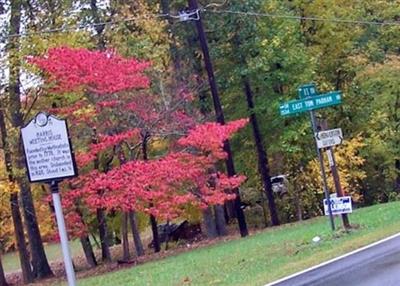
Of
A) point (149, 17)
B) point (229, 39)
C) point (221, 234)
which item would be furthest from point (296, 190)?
point (149, 17)

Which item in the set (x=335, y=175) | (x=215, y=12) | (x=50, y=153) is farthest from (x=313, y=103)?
(x=215, y=12)

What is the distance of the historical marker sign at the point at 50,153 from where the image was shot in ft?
30.9

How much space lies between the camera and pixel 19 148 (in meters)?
25.5

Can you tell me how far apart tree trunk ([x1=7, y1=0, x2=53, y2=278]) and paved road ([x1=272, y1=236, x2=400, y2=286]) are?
561 inches

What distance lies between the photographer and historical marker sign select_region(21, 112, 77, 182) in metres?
9.43

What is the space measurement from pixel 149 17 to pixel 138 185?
10175mm

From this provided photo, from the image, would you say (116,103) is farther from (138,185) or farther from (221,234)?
(221,234)

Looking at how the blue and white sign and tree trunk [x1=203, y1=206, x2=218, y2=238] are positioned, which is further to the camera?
tree trunk [x1=203, y1=206, x2=218, y2=238]

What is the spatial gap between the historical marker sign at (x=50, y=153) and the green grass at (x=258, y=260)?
4.37 metres

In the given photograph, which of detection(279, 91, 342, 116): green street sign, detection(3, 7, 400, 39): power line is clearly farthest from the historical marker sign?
detection(3, 7, 400, 39): power line

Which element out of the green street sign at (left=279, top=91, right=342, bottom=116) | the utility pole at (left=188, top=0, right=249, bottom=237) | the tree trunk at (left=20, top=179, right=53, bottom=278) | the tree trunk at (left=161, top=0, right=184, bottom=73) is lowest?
the tree trunk at (left=20, top=179, right=53, bottom=278)

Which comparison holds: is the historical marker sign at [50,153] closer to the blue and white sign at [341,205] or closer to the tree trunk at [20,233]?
the blue and white sign at [341,205]

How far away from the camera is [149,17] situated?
2989 centimetres

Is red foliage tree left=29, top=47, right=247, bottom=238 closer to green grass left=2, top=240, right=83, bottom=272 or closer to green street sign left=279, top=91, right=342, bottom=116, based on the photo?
green street sign left=279, top=91, right=342, bottom=116
